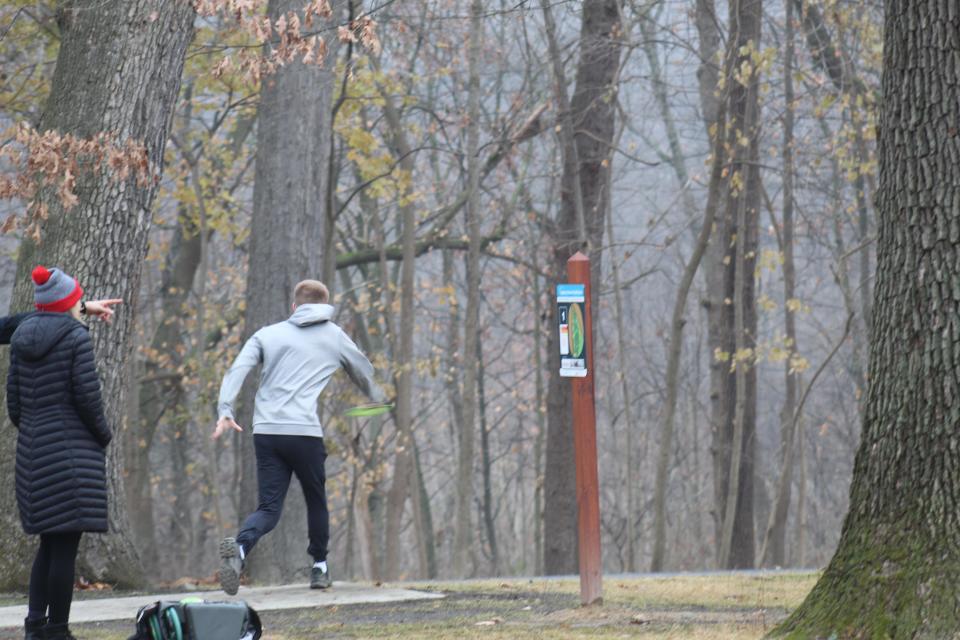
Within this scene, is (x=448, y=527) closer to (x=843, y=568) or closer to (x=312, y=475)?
(x=312, y=475)

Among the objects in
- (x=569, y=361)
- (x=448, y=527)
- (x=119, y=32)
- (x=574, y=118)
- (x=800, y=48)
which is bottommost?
(x=448, y=527)

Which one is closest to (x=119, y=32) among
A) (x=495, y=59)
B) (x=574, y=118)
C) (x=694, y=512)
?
(x=574, y=118)

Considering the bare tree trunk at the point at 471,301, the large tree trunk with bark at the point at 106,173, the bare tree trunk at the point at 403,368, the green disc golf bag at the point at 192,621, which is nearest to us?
the green disc golf bag at the point at 192,621

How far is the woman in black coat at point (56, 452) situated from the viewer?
653 centimetres

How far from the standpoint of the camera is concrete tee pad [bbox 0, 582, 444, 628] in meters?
8.12

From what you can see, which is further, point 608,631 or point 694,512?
point 694,512

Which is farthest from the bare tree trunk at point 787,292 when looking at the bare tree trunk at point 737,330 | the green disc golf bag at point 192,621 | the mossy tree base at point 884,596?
the green disc golf bag at point 192,621

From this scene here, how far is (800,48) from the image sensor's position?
2334 centimetres

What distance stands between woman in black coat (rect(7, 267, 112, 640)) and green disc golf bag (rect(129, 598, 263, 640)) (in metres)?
1.02

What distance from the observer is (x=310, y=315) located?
8.81 m

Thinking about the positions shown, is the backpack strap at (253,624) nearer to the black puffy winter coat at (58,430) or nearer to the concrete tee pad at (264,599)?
the black puffy winter coat at (58,430)

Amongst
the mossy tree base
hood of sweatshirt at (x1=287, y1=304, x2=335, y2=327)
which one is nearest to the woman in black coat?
hood of sweatshirt at (x1=287, y1=304, x2=335, y2=327)

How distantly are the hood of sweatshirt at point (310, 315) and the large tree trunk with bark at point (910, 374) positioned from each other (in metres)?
3.89

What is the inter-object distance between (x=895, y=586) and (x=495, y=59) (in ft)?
64.9
